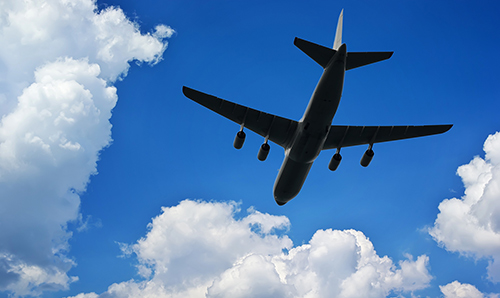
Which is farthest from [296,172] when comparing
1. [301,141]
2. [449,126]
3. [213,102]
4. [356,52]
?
[449,126]

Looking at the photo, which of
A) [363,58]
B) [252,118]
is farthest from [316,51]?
[252,118]

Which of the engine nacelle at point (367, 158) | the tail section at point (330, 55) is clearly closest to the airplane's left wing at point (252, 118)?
the engine nacelle at point (367, 158)

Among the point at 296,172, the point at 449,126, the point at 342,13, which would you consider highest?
the point at 342,13

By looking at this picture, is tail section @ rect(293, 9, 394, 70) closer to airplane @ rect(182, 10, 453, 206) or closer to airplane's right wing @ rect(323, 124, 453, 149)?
airplane @ rect(182, 10, 453, 206)

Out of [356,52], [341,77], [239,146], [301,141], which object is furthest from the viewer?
[239,146]

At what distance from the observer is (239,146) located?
77.4 ft

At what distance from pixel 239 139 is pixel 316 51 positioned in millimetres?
7616

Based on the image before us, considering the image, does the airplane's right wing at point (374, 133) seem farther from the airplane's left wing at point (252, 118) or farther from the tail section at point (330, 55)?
the tail section at point (330, 55)

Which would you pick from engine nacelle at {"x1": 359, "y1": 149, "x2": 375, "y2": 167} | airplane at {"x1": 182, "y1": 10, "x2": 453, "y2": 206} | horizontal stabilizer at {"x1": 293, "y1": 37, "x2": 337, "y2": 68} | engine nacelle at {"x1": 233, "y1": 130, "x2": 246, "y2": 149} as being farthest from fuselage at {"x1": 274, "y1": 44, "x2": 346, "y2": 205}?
engine nacelle at {"x1": 359, "y1": 149, "x2": 375, "y2": 167}

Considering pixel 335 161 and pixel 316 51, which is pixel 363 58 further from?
pixel 335 161

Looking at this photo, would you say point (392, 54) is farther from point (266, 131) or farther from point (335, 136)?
point (266, 131)

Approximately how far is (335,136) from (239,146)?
22.6 feet

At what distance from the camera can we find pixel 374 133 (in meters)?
24.7

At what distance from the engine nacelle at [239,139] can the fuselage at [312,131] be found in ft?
10.6
